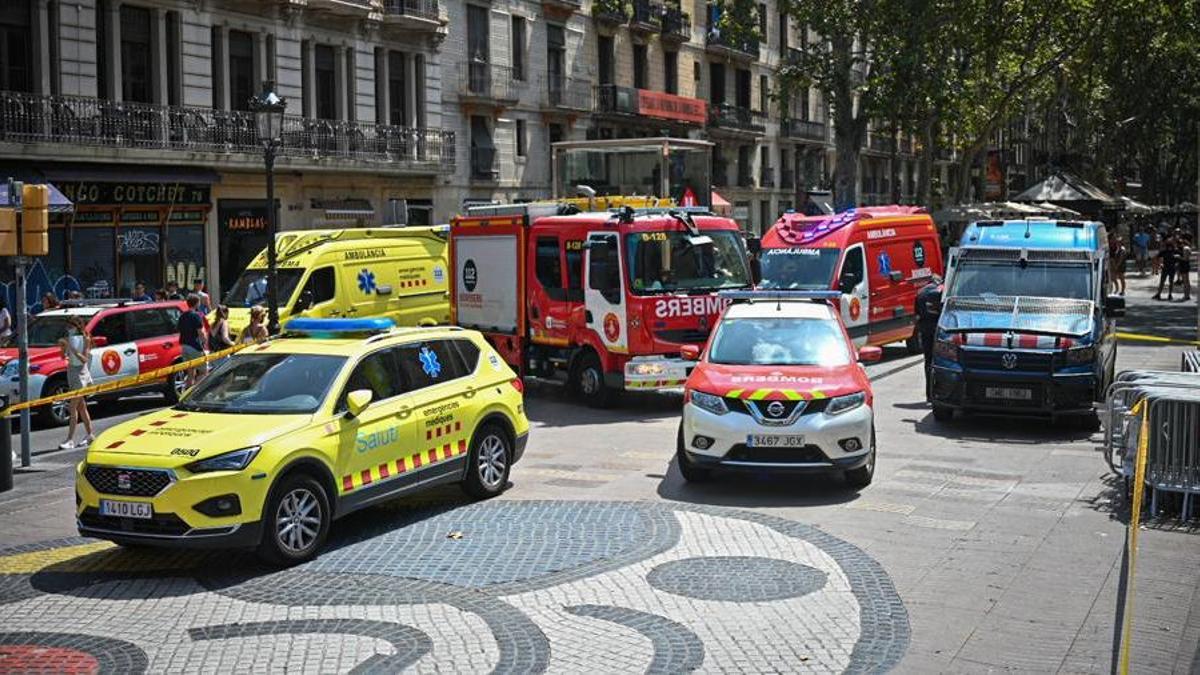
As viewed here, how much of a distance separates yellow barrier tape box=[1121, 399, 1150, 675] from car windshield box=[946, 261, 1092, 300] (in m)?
5.37

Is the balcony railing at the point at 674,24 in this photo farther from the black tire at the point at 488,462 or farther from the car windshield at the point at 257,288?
the black tire at the point at 488,462

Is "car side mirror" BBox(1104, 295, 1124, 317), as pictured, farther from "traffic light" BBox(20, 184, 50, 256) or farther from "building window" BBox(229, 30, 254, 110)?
"building window" BBox(229, 30, 254, 110)

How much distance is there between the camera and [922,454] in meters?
14.6

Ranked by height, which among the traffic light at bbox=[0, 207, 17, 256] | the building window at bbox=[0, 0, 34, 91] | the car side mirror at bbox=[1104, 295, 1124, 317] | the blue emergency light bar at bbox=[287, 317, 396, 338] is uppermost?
the building window at bbox=[0, 0, 34, 91]

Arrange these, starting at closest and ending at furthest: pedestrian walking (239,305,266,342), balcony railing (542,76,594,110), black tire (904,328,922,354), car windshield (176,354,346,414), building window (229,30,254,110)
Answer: car windshield (176,354,346,414) → pedestrian walking (239,305,266,342) → black tire (904,328,922,354) → building window (229,30,254,110) → balcony railing (542,76,594,110)

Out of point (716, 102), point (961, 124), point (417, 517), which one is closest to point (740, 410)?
point (417, 517)

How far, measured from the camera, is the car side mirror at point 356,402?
10406mm

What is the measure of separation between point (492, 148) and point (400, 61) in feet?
14.8

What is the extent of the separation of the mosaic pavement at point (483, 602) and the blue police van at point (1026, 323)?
5338mm

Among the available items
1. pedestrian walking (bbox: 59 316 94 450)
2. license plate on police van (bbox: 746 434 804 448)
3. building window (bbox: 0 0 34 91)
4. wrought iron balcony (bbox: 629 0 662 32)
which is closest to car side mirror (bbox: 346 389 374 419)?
license plate on police van (bbox: 746 434 804 448)

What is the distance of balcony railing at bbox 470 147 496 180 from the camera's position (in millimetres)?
40438

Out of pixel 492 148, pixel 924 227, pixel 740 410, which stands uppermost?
pixel 492 148

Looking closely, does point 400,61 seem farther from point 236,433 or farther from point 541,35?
point 236,433

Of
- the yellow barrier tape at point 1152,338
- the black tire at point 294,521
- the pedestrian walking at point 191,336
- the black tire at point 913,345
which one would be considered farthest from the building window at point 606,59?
the black tire at point 294,521
